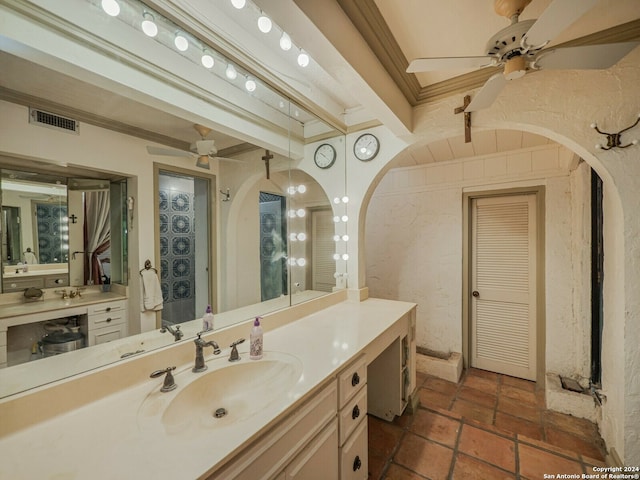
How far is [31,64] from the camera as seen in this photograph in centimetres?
84

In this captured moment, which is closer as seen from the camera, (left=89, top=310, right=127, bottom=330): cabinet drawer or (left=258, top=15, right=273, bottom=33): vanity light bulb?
(left=89, top=310, right=127, bottom=330): cabinet drawer

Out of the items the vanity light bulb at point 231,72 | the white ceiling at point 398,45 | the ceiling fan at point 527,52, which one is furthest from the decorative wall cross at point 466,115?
the vanity light bulb at point 231,72

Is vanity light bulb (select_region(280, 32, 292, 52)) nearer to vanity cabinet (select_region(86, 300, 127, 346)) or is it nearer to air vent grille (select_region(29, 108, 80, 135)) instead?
air vent grille (select_region(29, 108, 80, 135))

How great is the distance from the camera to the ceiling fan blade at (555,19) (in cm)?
82

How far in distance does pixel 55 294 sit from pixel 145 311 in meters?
0.30

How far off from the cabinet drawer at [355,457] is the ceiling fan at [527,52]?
5.85ft

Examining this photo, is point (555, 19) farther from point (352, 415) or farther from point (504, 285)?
point (504, 285)

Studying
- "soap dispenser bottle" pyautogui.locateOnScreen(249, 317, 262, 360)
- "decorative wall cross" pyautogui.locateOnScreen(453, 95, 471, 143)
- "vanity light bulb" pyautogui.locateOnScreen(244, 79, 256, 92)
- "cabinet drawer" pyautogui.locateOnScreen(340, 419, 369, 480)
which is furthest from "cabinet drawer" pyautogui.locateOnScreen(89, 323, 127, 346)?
"decorative wall cross" pyautogui.locateOnScreen(453, 95, 471, 143)

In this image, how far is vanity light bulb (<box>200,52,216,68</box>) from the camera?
133 centimetres

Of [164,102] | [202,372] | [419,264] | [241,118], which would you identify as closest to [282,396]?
[202,372]

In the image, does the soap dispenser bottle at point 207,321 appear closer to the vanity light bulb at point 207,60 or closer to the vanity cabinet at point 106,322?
the vanity cabinet at point 106,322

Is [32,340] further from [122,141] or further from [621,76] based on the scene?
[621,76]

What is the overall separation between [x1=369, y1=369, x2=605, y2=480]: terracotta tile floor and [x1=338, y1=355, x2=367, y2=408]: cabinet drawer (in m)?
0.75

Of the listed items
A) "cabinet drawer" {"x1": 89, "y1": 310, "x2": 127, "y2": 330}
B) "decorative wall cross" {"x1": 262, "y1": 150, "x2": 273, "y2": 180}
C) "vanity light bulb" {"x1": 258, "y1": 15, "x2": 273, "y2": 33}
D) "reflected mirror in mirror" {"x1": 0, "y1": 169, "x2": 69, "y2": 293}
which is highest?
"vanity light bulb" {"x1": 258, "y1": 15, "x2": 273, "y2": 33}
